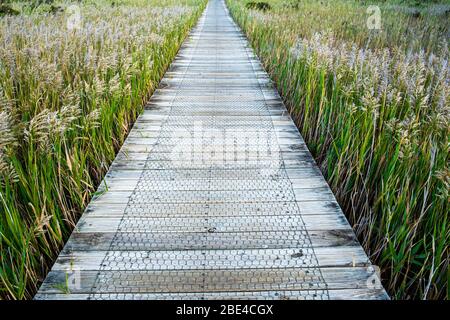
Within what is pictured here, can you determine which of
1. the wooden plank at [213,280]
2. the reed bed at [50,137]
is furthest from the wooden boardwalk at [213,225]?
the reed bed at [50,137]

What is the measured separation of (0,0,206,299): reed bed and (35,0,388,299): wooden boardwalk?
13cm

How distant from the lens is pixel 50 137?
2.17 m

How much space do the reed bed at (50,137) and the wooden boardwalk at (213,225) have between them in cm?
13

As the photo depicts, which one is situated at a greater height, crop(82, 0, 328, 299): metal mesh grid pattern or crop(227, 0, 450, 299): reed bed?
crop(227, 0, 450, 299): reed bed

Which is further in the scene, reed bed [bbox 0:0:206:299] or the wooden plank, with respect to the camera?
reed bed [bbox 0:0:206:299]

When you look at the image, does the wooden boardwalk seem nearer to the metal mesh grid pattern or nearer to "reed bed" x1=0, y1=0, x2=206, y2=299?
the metal mesh grid pattern

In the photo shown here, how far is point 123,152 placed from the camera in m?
3.01

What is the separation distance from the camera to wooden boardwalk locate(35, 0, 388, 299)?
1.67 m

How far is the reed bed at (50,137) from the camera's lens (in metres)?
1.75

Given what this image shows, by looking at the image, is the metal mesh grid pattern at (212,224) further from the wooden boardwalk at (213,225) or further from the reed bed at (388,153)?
the reed bed at (388,153)

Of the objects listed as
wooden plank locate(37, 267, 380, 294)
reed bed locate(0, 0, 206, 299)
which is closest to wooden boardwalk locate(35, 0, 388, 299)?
wooden plank locate(37, 267, 380, 294)

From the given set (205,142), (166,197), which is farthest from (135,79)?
(166,197)

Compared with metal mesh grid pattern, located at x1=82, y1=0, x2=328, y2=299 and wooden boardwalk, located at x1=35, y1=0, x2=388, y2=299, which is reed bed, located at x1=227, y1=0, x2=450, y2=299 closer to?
wooden boardwalk, located at x1=35, y1=0, x2=388, y2=299

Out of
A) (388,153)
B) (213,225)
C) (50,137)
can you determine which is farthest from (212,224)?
(388,153)
